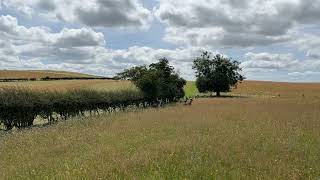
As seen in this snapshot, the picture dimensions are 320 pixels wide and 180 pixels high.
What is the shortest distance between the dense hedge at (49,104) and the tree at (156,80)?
8.83 m

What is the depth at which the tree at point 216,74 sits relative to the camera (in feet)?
385

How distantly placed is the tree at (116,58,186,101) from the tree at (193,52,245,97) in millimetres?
33650

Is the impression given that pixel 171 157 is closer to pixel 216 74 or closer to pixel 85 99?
pixel 85 99

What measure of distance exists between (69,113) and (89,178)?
34454mm

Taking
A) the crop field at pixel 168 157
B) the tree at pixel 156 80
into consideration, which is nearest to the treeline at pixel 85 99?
the tree at pixel 156 80

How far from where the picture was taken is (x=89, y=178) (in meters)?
10.3

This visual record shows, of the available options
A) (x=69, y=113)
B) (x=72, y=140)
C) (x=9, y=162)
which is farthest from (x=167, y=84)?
(x=9, y=162)

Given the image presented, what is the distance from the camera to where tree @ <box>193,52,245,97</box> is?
117m

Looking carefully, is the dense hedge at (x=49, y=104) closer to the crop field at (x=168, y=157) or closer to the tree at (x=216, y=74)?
the crop field at (x=168, y=157)

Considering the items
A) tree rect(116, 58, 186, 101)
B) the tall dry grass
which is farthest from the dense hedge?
the tall dry grass

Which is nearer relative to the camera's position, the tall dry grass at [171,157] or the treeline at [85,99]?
the tall dry grass at [171,157]

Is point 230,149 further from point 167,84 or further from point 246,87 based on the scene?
point 246,87

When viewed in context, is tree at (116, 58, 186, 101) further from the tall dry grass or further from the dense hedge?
the tall dry grass

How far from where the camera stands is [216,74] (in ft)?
384
